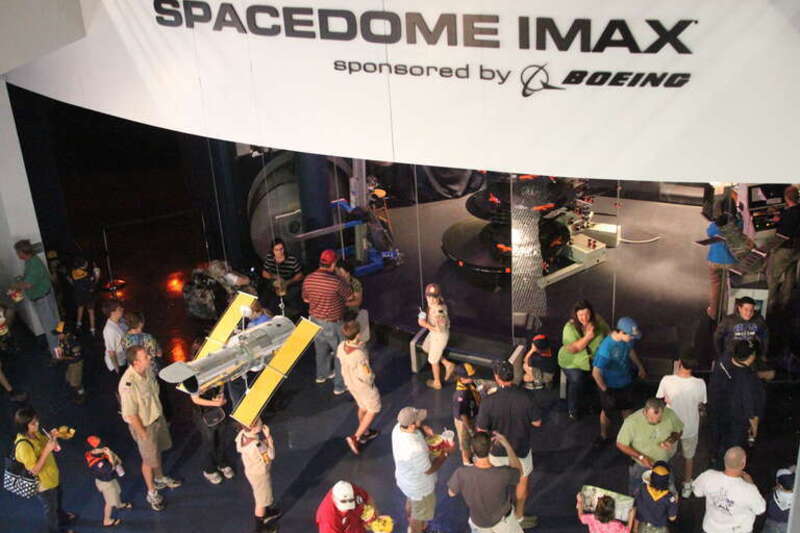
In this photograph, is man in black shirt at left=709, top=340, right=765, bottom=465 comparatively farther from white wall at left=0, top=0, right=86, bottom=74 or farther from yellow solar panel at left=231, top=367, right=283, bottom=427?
white wall at left=0, top=0, right=86, bottom=74

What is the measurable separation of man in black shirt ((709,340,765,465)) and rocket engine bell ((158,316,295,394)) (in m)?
3.56

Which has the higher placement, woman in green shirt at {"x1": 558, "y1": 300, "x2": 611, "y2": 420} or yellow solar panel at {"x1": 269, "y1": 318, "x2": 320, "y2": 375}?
yellow solar panel at {"x1": 269, "y1": 318, "x2": 320, "y2": 375}

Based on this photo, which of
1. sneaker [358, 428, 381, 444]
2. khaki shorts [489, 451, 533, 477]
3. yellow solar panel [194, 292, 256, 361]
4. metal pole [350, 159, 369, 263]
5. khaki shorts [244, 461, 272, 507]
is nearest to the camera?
yellow solar panel [194, 292, 256, 361]

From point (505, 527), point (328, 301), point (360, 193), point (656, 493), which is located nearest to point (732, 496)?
point (656, 493)

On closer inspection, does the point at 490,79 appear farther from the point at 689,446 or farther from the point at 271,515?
the point at 271,515

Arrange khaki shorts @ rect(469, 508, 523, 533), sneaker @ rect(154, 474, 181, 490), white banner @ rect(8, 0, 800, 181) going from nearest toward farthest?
white banner @ rect(8, 0, 800, 181), khaki shorts @ rect(469, 508, 523, 533), sneaker @ rect(154, 474, 181, 490)

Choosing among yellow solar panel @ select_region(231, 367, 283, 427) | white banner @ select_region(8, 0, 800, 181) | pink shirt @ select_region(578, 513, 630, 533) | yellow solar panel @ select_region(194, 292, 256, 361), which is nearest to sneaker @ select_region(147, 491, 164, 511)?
yellow solar panel @ select_region(231, 367, 283, 427)

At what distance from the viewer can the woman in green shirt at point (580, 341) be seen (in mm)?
7637

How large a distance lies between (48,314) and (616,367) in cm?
647

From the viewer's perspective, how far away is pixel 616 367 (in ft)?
24.2

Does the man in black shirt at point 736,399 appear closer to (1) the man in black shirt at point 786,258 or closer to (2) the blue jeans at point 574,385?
(2) the blue jeans at point 574,385

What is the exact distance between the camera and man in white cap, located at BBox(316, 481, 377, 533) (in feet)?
18.5

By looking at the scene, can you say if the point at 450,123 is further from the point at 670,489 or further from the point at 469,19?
the point at 670,489

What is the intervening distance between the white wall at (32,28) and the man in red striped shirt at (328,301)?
10.6 ft
